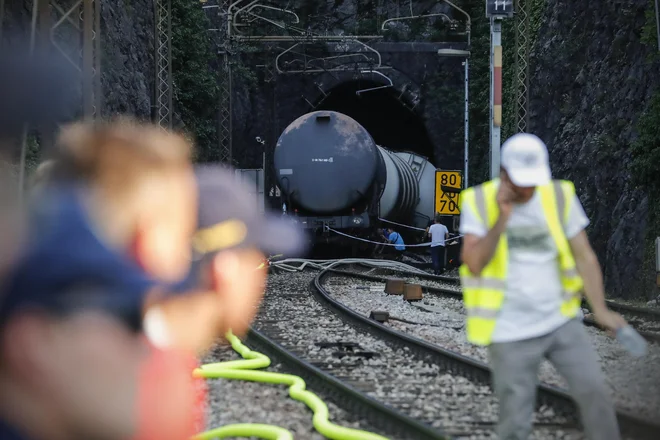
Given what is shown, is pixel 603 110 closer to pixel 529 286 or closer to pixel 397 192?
pixel 397 192

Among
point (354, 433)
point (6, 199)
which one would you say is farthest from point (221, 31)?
point (6, 199)

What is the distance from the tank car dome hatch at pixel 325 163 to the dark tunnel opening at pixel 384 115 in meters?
23.4

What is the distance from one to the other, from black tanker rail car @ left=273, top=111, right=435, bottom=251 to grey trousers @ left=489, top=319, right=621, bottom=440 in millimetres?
19308

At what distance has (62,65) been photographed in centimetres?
244

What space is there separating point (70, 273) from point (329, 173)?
21781 millimetres

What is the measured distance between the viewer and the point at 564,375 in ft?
13.8

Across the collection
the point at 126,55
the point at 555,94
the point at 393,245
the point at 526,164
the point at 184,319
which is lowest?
the point at 393,245

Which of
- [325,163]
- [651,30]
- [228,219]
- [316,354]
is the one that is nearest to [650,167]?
[651,30]

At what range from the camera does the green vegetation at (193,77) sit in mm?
34219

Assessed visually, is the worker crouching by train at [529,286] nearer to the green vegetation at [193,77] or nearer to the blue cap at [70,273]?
the blue cap at [70,273]

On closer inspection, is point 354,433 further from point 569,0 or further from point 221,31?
point 221,31

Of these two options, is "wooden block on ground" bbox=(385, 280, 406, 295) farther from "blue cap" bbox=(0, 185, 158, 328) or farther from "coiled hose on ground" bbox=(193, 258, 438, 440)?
"blue cap" bbox=(0, 185, 158, 328)

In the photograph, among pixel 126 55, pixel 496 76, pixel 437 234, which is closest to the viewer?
pixel 496 76

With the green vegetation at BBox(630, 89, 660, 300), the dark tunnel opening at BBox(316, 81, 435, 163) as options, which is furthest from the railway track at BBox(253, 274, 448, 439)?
the dark tunnel opening at BBox(316, 81, 435, 163)
